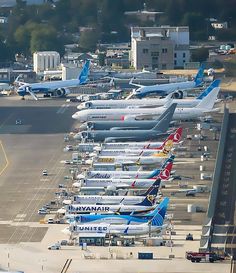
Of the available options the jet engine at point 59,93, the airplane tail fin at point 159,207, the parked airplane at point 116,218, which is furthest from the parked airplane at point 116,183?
the jet engine at point 59,93

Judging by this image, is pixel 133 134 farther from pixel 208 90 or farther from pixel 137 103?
pixel 208 90

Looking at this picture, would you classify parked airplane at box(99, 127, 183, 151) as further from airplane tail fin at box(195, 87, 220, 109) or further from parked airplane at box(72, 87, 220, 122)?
airplane tail fin at box(195, 87, 220, 109)

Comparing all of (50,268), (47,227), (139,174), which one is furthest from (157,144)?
(50,268)

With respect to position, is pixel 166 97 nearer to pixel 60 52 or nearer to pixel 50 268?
pixel 60 52

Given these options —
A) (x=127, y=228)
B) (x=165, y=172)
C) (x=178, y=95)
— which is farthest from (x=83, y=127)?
(x=127, y=228)

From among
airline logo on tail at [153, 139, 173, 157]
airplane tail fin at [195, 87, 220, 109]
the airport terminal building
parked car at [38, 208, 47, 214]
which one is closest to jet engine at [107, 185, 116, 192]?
parked car at [38, 208, 47, 214]

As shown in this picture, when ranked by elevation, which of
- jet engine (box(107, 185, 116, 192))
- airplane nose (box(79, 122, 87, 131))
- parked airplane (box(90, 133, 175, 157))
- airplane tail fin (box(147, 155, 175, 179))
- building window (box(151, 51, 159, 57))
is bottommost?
building window (box(151, 51, 159, 57))
